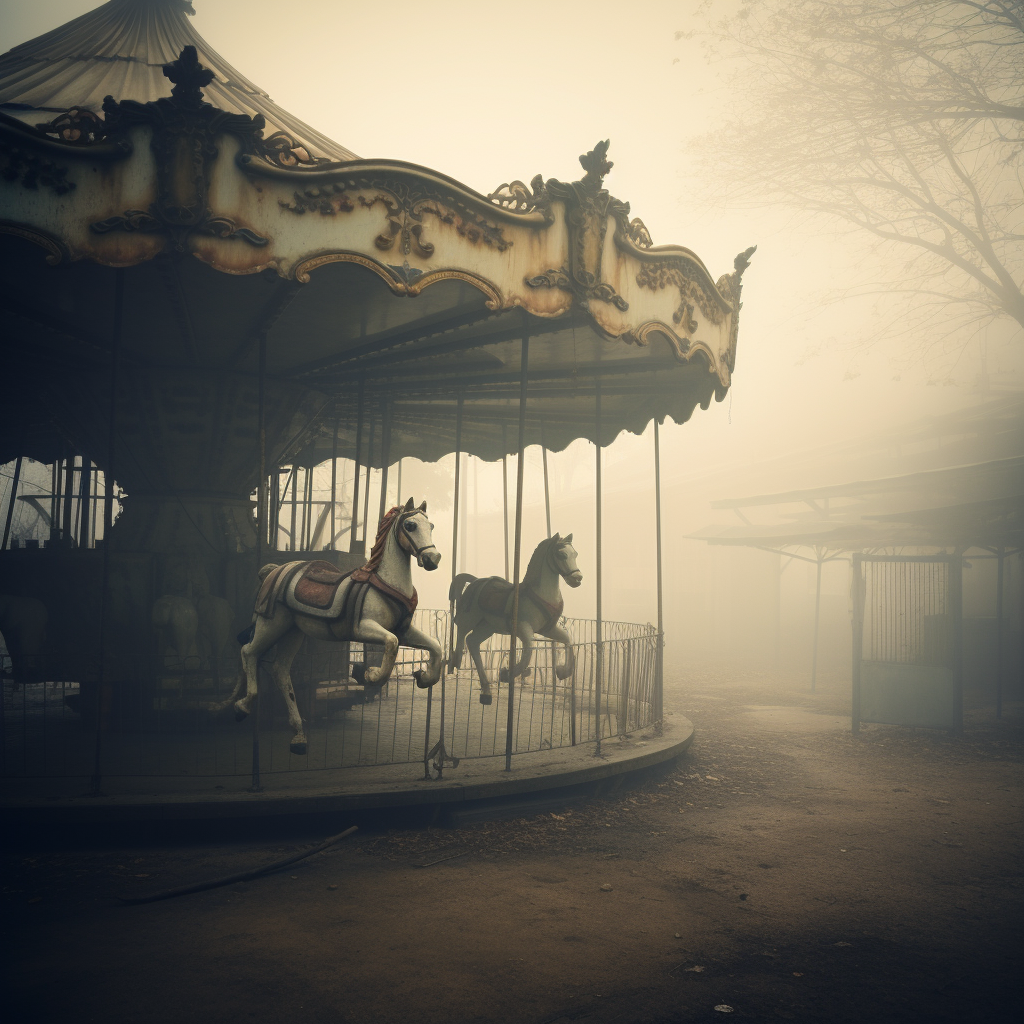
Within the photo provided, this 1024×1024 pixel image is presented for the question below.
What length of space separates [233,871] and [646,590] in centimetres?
2652

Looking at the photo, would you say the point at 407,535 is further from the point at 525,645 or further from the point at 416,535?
the point at 525,645

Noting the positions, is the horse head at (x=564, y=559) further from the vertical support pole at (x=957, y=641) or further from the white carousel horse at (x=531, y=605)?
the vertical support pole at (x=957, y=641)

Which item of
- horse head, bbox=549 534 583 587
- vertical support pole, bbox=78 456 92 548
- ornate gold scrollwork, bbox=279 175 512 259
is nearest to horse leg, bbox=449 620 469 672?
horse head, bbox=549 534 583 587

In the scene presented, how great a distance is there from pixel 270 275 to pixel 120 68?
3856mm

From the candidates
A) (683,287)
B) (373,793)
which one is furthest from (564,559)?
(373,793)

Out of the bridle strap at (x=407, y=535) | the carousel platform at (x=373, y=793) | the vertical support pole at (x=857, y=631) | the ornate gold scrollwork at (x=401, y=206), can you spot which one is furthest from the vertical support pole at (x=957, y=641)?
the ornate gold scrollwork at (x=401, y=206)

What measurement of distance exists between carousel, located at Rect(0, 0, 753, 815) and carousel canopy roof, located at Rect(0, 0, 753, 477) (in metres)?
0.03

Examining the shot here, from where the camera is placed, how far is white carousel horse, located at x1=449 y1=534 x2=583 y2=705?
9.27m

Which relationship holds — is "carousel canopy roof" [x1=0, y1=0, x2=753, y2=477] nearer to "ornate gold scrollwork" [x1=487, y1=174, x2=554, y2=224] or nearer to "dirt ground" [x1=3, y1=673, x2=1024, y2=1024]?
"ornate gold scrollwork" [x1=487, y1=174, x2=554, y2=224]

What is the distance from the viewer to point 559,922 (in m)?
A: 4.87

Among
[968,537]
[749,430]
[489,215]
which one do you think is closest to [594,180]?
[489,215]

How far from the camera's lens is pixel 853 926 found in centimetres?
490

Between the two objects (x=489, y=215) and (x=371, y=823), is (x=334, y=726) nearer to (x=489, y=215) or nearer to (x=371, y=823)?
(x=371, y=823)

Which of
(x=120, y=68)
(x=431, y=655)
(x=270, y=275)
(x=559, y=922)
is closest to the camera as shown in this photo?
(x=559, y=922)
